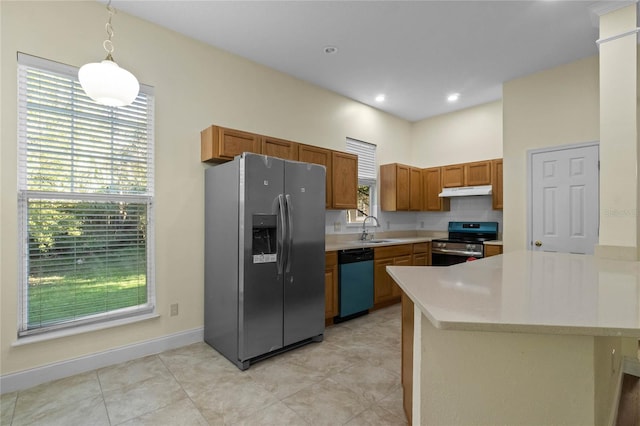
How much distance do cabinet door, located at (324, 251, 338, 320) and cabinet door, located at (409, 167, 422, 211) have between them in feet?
Answer: 7.63

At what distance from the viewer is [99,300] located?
8.75ft

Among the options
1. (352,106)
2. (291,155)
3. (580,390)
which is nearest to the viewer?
(580,390)

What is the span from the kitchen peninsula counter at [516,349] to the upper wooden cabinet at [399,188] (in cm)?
374

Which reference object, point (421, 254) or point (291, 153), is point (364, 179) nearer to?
point (421, 254)

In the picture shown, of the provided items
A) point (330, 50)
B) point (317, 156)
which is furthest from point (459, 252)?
point (330, 50)

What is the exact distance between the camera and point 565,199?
371 cm

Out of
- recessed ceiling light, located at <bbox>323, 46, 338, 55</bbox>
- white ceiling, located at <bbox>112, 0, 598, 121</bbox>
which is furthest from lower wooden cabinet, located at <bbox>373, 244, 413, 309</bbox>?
recessed ceiling light, located at <bbox>323, 46, 338, 55</bbox>

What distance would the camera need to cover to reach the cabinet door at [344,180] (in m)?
4.14

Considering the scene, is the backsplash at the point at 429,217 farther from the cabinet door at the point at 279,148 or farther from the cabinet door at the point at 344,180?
the cabinet door at the point at 279,148

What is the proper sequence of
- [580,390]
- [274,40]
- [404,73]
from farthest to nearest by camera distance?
[404,73]
[274,40]
[580,390]

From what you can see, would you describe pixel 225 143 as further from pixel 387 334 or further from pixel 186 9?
pixel 387 334

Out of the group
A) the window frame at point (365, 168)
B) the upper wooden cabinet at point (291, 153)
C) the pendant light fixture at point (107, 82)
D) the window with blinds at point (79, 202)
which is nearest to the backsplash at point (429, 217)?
the window frame at point (365, 168)

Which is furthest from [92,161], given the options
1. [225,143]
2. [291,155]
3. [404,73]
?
[404,73]

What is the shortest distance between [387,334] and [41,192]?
339cm
